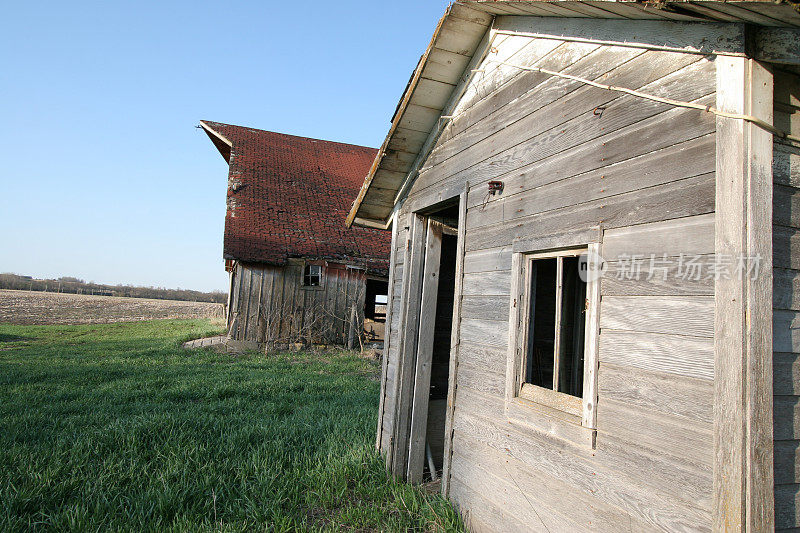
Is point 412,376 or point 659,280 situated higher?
point 659,280

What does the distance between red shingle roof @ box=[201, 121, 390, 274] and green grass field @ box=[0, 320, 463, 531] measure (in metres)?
6.27

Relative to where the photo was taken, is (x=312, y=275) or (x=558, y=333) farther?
(x=312, y=275)

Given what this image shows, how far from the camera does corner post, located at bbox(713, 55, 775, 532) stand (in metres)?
1.89

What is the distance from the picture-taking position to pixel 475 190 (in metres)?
4.20

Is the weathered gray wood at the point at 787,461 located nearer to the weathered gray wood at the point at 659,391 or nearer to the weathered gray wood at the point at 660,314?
the weathered gray wood at the point at 659,391

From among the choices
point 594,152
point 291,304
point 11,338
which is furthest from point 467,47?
point 11,338

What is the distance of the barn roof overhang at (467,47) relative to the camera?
203cm

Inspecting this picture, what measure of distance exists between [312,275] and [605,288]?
13747 millimetres

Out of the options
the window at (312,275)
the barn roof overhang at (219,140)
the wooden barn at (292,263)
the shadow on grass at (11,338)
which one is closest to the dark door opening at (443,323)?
the wooden barn at (292,263)

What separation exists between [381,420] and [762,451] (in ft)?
13.3

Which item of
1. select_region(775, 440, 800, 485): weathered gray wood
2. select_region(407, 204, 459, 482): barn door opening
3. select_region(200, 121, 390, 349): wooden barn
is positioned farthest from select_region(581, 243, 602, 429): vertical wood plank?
select_region(200, 121, 390, 349): wooden barn

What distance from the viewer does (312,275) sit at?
15.8 metres

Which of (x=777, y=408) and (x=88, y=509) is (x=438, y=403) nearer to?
(x=88, y=509)

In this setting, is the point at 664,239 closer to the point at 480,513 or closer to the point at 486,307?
the point at 486,307
